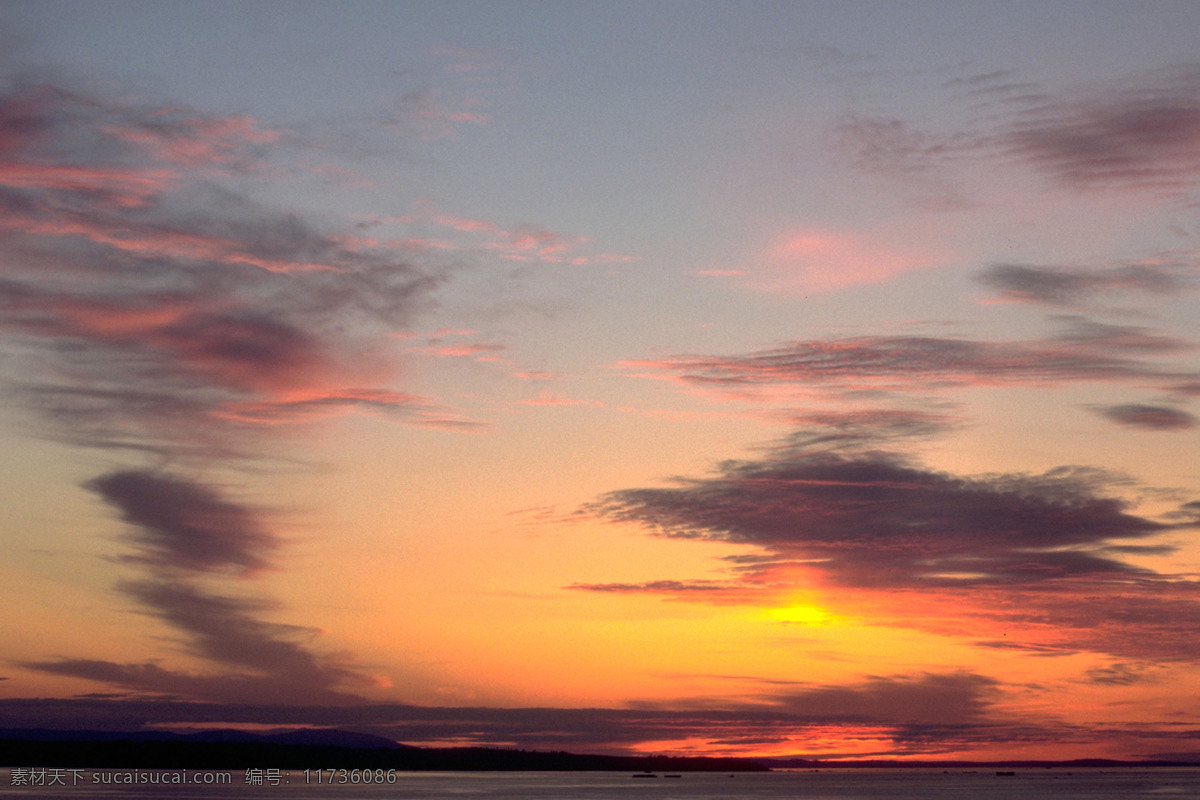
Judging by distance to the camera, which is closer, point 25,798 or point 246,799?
point 25,798

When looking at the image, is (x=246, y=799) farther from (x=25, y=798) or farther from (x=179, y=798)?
(x=25, y=798)

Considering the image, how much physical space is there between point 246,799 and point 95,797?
79.0 ft

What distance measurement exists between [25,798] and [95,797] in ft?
54.3

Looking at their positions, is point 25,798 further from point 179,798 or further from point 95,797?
point 179,798

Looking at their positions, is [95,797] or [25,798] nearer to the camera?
[25,798]

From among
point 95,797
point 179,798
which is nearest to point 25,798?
point 95,797

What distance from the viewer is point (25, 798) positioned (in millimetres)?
175625

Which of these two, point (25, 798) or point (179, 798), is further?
point (179, 798)

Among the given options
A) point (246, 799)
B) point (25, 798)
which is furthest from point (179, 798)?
point (25, 798)

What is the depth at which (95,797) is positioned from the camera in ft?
626

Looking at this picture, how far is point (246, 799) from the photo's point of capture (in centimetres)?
19900

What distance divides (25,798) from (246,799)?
36.2m

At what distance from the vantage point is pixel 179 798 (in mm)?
198625

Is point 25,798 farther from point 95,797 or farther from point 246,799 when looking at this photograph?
point 246,799
